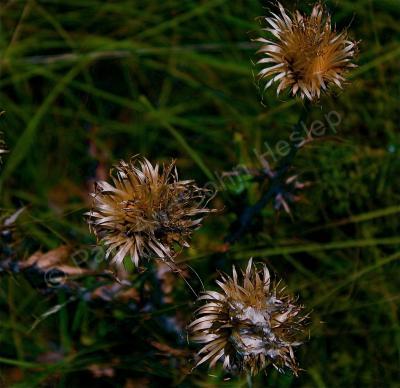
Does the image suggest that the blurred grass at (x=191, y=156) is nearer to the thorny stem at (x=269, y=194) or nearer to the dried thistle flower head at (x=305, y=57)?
the thorny stem at (x=269, y=194)

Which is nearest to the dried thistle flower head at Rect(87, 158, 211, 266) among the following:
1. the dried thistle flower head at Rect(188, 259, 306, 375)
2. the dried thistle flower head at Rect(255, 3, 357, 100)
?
the dried thistle flower head at Rect(188, 259, 306, 375)

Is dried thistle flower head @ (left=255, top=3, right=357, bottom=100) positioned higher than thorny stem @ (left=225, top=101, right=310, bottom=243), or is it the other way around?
dried thistle flower head @ (left=255, top=3, right=357, bottom=100)

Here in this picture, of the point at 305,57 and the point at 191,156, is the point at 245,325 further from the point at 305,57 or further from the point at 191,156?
the point at 191,156

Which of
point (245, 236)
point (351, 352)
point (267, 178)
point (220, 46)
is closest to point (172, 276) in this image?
point (245, 236)

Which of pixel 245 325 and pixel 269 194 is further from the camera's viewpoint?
pixel 269 194

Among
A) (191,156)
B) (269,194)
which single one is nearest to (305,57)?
(269,194)

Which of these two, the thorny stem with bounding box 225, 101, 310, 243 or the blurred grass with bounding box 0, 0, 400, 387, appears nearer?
the thorny stem with bounding box 225, 101, 310, 243

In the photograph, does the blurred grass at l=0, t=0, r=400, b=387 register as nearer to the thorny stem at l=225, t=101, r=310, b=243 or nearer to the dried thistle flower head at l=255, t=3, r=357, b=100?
the thorny stem at l=225, t=101, r=310, b=243
